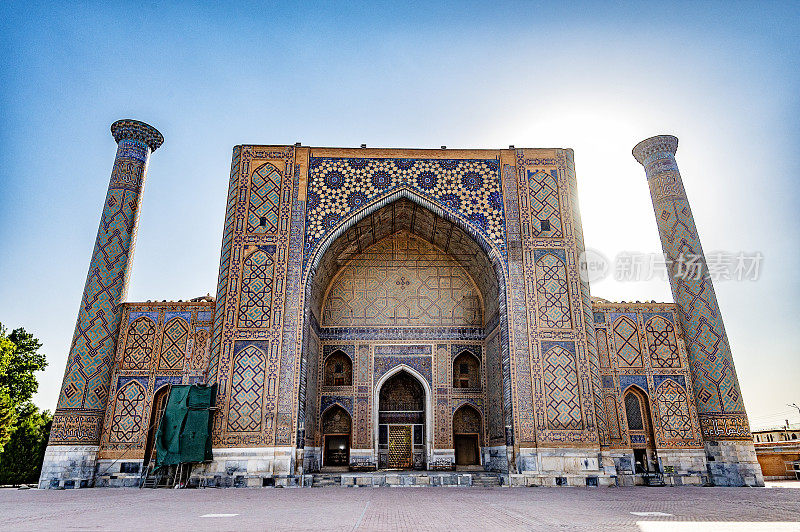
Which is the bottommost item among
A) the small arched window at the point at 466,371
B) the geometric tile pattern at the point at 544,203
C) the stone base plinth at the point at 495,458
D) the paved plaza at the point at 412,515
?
the paved plaza at the point at 412,515

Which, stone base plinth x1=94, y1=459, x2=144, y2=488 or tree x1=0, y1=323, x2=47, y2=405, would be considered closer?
stone base plinth x1=94, y1=459, x2=144, y2=488

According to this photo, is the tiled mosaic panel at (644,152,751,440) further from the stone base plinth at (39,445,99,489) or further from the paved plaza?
the stone base plinth at (39,445,99,489)

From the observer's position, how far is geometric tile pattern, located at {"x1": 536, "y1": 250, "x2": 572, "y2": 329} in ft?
32.6

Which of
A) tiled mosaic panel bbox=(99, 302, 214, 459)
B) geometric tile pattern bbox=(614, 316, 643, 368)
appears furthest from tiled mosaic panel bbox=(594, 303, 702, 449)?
tiled mosaic panel bbox=(99, 302, 214, 459)

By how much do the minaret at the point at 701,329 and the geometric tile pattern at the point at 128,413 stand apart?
35.2 feet

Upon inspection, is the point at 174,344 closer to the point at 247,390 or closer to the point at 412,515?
the point at 247,390

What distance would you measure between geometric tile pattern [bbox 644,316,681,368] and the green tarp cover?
8.51 m

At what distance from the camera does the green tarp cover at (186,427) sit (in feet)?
28.9

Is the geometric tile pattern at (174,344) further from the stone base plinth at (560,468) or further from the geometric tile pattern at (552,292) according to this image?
the geometric tile pattern at (552,292)

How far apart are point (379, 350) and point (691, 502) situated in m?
7.17

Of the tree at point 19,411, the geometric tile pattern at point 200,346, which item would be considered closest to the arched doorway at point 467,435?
the geometric tile pattern at point 200,346

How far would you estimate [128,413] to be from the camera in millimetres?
9977

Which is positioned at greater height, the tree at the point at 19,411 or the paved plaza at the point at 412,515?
the tree at the point at 19,411

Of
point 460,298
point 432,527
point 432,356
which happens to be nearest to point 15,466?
point 432,356
